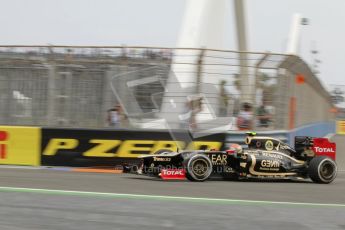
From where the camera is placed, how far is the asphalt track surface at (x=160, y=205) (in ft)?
17.1

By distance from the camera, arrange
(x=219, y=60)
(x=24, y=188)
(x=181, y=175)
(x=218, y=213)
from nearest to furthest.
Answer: (x=218, y=213), (x=24, y=188), (x=181, y=175), (x=219, y=60)

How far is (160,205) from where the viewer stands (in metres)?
6.10

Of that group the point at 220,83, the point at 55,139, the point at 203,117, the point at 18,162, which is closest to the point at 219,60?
the point at 220,83

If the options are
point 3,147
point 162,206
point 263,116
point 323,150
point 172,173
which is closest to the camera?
point 162,206

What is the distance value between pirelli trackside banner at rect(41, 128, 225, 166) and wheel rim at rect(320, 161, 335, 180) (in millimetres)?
2815

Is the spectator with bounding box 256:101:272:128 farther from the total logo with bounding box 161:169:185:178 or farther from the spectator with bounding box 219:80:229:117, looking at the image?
the total logo with bounding box 161:169:185:178

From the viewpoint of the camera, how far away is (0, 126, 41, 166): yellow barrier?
39.4ft

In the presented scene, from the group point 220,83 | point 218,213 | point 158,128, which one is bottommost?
point 218,213

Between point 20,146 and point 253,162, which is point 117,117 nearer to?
point 20,146

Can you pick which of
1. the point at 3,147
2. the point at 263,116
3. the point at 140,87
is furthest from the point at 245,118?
the point at 3,147

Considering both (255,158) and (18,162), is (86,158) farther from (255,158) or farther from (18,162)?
(255,158)

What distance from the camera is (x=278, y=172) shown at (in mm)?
9578

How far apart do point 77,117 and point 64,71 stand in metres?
1.06

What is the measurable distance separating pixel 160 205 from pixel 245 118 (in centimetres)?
624
